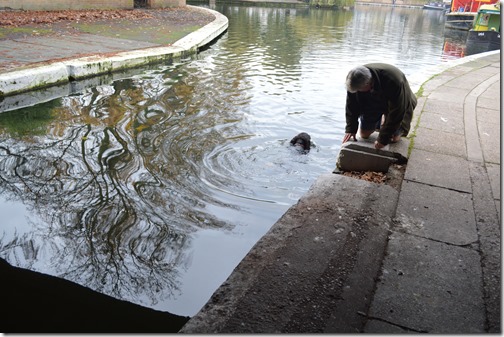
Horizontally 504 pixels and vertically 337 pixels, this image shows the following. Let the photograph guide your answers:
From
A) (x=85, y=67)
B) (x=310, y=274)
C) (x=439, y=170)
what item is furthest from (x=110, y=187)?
(x=85, y=67)

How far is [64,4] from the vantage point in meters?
17.2

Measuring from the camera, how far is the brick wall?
598 inches

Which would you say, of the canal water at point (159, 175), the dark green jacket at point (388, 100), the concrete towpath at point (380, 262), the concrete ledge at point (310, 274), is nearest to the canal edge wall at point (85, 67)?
the canal water at point (159, 175)

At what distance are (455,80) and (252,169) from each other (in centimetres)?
623

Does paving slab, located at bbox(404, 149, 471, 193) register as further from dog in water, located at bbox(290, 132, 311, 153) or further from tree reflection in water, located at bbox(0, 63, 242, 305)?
tree reflection in water, located at bbox(0, 63, 242, 305)

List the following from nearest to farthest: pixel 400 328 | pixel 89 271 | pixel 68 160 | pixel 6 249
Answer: pixel 400 328
pixel 89 271
pixel 6 249
pixel 68 160

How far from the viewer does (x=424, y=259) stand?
2957mm

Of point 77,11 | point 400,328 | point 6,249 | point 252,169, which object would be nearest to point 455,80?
point 252,169

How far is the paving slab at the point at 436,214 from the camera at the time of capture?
3.28 metres

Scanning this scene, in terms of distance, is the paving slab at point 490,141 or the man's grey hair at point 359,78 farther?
the paving slab at point 490,141

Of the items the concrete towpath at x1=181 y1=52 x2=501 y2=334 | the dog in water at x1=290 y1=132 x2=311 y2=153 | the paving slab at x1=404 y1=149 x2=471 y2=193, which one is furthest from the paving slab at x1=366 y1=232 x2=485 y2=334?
the dog in water at x1=290 y1=132 x2=311 y2=153

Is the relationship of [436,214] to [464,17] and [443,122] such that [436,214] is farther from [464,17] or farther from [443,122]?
[464,17]

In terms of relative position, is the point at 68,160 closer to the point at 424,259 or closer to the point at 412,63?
the point at 424,259

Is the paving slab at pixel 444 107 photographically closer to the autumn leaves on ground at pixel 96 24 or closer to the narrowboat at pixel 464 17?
the autumn leaves on ground at pixel 96 24
